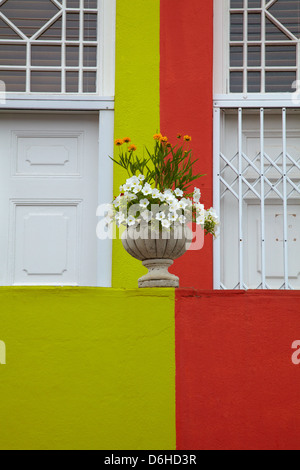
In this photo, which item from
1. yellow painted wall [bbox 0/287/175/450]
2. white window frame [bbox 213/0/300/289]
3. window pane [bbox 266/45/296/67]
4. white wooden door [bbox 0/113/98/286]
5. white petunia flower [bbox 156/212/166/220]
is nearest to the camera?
yellow painted wall [bbox 0/287/175/450]

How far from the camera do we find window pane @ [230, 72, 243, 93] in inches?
207

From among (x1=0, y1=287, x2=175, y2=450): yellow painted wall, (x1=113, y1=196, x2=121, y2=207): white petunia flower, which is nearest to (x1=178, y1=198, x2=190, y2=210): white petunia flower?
(x1=113, y1=196, x2=121, y2=207): white petunia flower

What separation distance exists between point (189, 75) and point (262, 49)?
0.56m

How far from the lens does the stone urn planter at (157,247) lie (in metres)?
3.99

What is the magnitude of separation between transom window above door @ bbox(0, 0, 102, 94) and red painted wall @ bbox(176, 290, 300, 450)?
208 cm

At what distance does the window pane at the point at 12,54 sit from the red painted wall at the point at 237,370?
7.70 feet

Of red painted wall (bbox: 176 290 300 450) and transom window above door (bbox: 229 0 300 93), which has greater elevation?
transom window above door (bbox: 229 0 300 93)

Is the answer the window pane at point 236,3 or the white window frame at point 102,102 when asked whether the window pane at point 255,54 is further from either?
the white window frame at point 102,102

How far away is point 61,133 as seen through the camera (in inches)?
210

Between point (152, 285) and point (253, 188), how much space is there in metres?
1.34

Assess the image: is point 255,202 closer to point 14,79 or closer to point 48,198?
point 48,198

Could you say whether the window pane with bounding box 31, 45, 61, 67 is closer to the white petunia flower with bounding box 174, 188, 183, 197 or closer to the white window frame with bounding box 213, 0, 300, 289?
the white window frame with bounding box 213, 0, 300, 289

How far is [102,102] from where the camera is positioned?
5.19 meters

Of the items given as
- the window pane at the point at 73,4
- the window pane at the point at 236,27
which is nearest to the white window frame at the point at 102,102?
the window pane at the point at 73,4
